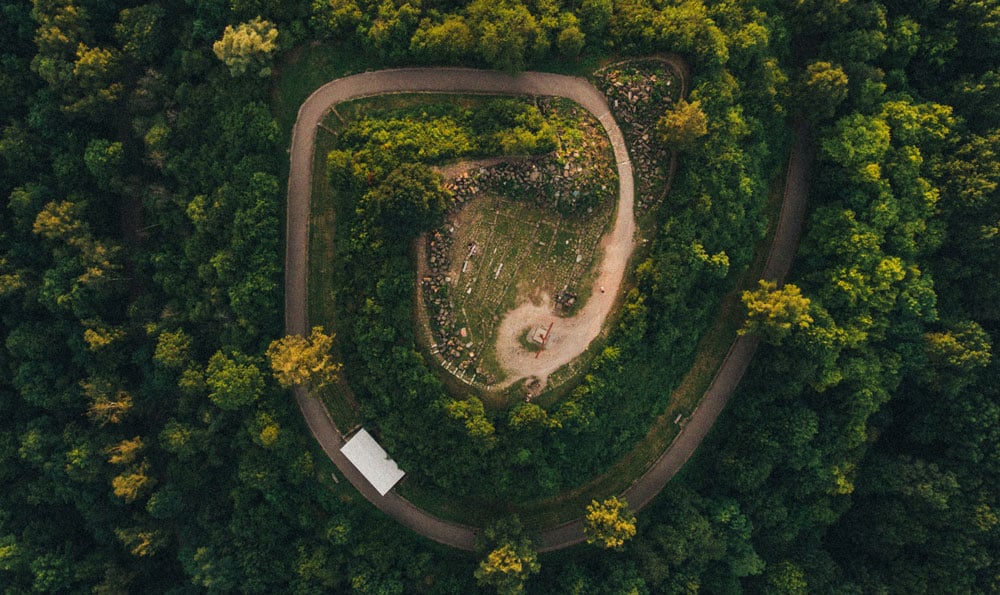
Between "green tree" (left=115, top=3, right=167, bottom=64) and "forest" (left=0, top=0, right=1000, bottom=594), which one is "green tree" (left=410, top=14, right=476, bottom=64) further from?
"green tree" (left=115, top=3, right=167, bottom=64)

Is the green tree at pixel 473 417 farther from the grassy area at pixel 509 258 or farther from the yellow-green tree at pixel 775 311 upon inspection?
the yellow-green tree at pixel 775 311

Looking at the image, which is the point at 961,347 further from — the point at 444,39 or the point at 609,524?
the point at 444,39

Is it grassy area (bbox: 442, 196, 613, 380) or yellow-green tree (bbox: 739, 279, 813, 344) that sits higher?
yellow-green tree (bbox: 739, 279, 813, 344)

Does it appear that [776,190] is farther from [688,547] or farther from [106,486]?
[106,486]

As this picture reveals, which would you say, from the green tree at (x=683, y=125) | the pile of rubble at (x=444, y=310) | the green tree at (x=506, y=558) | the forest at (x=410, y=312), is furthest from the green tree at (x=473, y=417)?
the green tree at (x=683, y=125)

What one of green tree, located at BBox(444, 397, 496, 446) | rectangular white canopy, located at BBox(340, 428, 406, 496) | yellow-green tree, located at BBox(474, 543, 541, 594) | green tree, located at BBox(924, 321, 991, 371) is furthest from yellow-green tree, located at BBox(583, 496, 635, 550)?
green tree, located at BBox(924, 321, 991, 371)

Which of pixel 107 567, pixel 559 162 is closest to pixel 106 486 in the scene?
pixel 107 567

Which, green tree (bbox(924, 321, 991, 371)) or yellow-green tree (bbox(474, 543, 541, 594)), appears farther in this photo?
green tree (bbox(924, 321, 991, 371))
